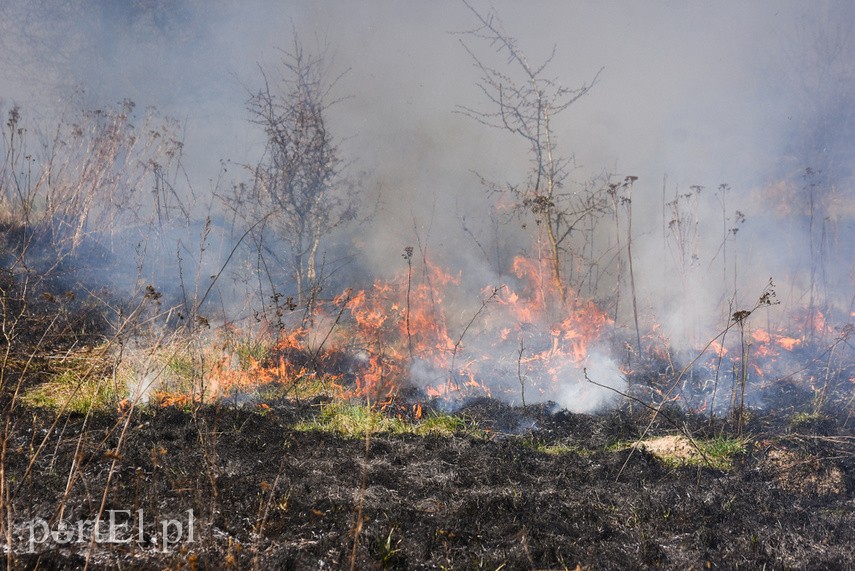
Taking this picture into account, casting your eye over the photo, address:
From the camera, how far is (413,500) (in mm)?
3641

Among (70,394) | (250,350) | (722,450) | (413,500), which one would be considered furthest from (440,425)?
(70,394)

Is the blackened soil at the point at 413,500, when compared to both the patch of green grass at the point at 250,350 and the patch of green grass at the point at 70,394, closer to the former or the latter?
the patch of green grass at the point at 70,394

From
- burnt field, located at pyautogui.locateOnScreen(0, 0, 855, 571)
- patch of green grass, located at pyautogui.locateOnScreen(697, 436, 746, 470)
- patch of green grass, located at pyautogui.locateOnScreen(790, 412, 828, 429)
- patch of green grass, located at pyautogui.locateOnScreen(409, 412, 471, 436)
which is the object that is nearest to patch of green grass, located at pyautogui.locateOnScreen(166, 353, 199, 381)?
burnt field, located at pyautogui.locateOnScreen(0, 0, 855, 571)

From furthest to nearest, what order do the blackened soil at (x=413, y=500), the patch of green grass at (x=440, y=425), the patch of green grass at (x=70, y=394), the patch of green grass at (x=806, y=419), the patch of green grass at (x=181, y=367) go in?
the patch of green grass at (x=181, y=367), the patch of green grass at (x=806, y=419), the patch of green grass at (x=440, y=425), the patch of green grass at (x=70, y=394), the blackened soil at (x=413, y=500)

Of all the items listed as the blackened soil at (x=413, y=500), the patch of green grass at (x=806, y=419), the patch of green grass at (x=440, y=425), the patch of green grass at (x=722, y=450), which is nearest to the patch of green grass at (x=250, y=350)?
the blackened soil at (x=413, y=500)

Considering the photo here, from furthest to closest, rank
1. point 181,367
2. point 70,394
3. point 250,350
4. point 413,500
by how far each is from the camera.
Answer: point 250,350
point 181,367
point 70,394
point 413,500

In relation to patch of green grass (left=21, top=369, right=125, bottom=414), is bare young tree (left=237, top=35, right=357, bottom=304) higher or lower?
higher

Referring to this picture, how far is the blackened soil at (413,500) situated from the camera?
114 inches

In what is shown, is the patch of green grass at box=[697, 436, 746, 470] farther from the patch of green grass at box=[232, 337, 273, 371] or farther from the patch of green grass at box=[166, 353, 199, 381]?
the patch of green grass at box=[166, 353, 199, 381]

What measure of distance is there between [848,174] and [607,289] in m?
5.98

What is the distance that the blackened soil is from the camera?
9.53 ft

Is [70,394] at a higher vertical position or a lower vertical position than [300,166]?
lower

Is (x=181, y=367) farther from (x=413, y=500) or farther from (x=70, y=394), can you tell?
(x=413, y=500)

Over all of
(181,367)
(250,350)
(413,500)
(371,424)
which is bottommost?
(413,500)
